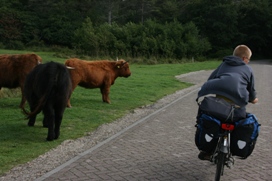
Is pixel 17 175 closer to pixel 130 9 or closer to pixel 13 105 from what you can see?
pixel 13 105

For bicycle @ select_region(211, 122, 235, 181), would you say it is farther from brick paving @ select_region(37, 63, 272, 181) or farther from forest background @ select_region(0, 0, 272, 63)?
forest background @ select_region(0, 0, 272, 63)

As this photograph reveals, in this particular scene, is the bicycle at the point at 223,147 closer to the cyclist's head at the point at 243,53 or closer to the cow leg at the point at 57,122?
the cyclist's head at the point at 243,53

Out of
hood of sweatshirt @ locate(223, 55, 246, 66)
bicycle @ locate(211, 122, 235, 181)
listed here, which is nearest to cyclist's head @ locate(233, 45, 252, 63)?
hood of sweatshirt @ locate(223, 55, 246, 66)

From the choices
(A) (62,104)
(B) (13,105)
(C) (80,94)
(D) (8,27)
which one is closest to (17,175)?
(A) (62,104)

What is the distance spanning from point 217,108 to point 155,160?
2.01 m

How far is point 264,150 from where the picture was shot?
7844mm

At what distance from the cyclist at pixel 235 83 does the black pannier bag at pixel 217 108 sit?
0.14 metres

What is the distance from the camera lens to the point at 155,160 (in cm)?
688

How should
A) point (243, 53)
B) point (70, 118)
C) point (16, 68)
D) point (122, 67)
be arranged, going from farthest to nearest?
1. point (122, 67)
2. point (16, 68)
3. point (70, 118)
4. point (243, 53)

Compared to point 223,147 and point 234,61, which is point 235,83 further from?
point 223,147

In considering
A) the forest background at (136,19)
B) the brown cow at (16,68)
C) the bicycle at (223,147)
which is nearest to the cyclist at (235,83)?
the bicycle at (223,147)

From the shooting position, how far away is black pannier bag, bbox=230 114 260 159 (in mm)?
5336

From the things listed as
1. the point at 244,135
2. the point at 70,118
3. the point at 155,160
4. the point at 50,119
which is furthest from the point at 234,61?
the point at 70,118

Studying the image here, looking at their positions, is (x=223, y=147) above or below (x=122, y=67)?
below
